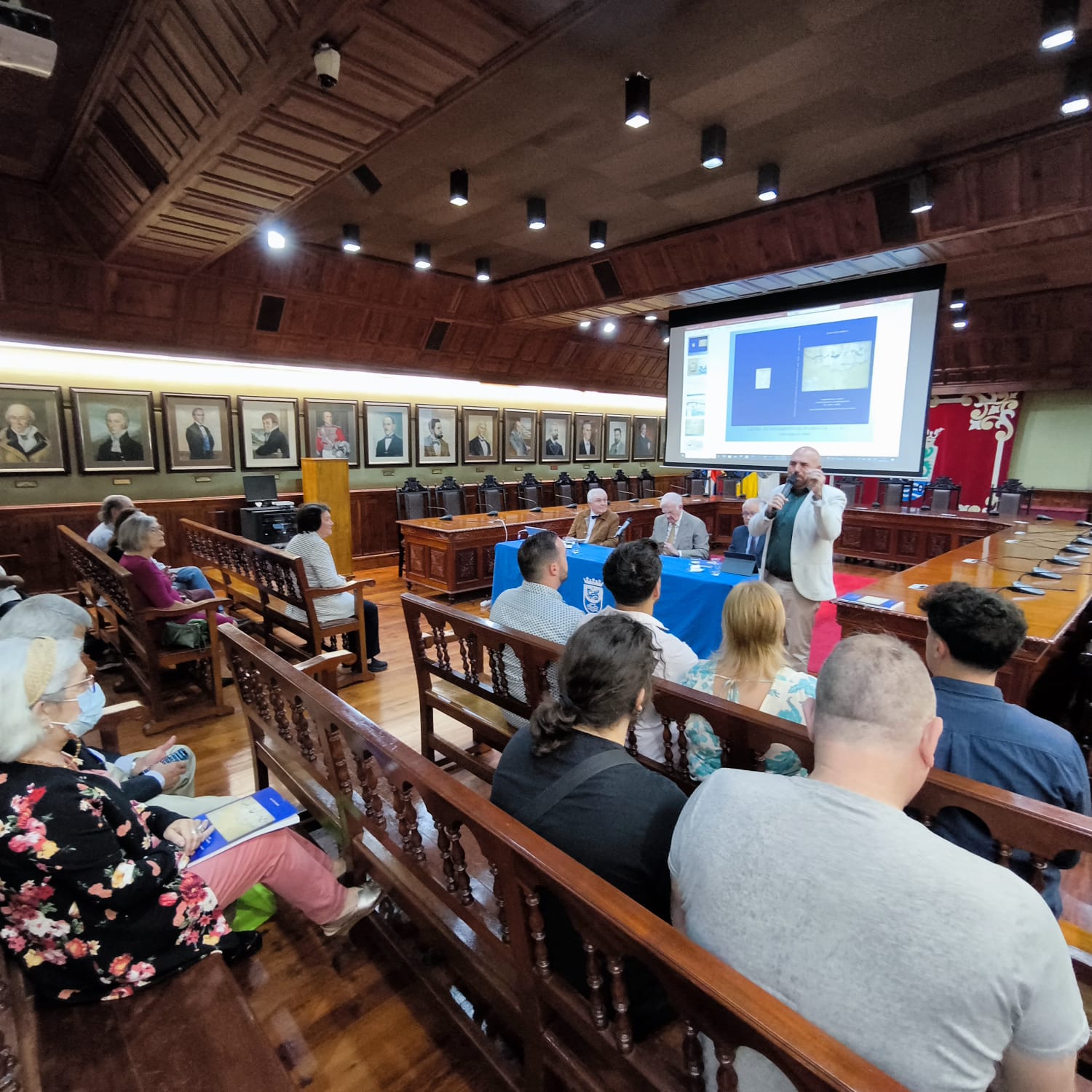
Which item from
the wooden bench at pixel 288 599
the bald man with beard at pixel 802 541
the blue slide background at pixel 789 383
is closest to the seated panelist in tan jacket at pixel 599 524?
the blue slide background at pixel 789 383

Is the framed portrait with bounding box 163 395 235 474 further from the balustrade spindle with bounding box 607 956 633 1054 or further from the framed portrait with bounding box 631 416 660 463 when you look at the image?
the framed portrait with bounding box 631 416 660 463

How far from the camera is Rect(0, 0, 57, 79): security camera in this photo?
215 cm

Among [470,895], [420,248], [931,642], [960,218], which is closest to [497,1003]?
[470,895]

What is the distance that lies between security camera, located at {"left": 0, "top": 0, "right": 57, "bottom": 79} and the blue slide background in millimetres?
4253

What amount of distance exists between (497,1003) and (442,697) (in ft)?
5.68

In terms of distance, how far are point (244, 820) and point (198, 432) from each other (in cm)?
656

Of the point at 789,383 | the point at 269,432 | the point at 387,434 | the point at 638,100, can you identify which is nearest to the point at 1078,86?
the point at 789,383

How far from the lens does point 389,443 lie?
870 centimetres

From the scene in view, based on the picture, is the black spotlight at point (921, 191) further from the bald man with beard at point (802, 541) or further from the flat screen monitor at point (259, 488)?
the flat screen monitor at point (259, 488)

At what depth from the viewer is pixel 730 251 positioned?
5.01m

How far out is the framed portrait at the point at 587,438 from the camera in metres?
11.6

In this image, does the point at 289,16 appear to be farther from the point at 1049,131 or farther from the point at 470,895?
the point at 1049,131

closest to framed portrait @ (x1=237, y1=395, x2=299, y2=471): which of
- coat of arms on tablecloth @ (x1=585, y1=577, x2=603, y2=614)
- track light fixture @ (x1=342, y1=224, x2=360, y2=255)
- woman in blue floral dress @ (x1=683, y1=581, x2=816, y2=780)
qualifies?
track light fixture @ (x1=342, y1=224, x2=360, y2=255)

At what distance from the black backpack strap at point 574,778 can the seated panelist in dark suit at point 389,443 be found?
8.02 m
